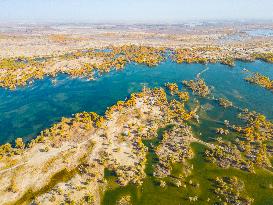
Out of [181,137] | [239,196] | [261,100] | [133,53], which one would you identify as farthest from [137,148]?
[133,53]

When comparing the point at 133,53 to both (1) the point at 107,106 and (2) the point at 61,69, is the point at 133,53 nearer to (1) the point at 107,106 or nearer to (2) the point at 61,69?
(2) the point at 61,69

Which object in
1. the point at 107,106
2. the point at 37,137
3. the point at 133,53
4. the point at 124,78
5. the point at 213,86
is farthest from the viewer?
the point at 133,53

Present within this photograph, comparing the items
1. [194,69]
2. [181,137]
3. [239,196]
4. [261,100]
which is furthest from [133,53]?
[239,196]

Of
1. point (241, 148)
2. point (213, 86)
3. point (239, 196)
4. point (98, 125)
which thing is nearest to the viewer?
point (239, 196)

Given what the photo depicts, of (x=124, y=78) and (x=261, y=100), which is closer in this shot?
(x=261, y=100)

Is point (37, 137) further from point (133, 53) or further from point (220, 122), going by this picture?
point (133, 53)

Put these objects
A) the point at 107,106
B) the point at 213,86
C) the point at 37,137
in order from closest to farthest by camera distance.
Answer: the point at 37,137 < the point at 107,106 < the point at 213,86

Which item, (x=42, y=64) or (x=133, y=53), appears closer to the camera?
(x=42, y=64)
